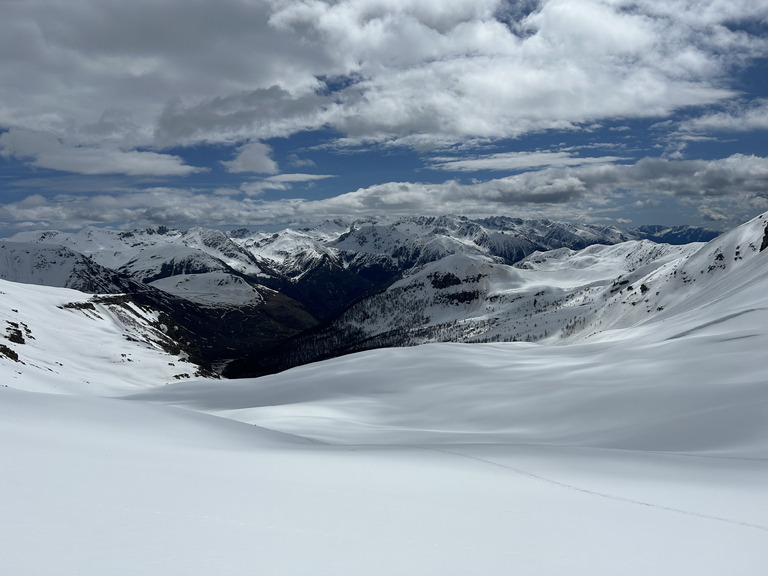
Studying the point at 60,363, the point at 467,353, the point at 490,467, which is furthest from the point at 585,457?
the point at 60,363

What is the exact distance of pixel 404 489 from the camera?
8.91 metres

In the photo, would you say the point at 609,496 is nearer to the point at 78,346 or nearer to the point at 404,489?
the point at 404,489

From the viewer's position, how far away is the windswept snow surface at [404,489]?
16.7ft

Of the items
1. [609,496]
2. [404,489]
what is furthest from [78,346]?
[609,496]

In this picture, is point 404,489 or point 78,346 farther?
point 78,346

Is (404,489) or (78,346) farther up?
(404,489)

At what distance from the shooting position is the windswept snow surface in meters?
5.09

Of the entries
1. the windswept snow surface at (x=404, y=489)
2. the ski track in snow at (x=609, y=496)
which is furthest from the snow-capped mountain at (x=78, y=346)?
the ski track in snow at (x=609, y=496)

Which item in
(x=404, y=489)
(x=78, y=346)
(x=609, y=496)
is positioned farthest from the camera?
(x=78, y=346)

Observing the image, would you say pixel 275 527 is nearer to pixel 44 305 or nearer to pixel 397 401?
pixel 397 401

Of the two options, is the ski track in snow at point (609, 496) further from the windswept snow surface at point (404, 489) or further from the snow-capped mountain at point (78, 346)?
the snow-capped mountain at point (78, 346)

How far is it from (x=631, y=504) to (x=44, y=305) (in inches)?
5248

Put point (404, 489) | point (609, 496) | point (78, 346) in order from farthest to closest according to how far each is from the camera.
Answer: point (78, 346), point (609, 496), point (404, 489)

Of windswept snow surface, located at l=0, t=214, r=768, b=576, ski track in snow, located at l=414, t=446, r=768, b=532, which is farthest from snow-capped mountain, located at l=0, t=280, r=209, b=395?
ski track in snow, located at l=414, t=446, r=768, b=532
